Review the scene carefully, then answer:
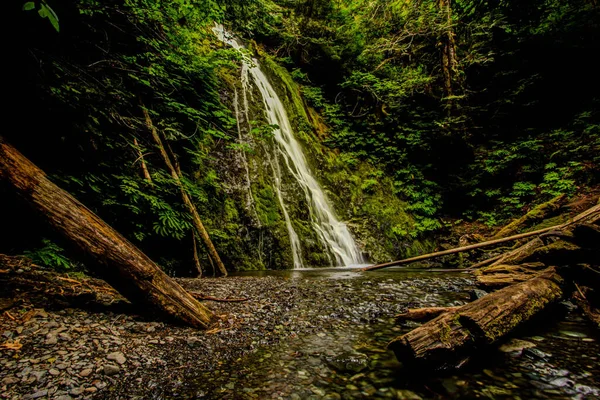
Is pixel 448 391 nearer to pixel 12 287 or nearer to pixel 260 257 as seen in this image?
pixel 12 287

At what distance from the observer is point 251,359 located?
2453 mm

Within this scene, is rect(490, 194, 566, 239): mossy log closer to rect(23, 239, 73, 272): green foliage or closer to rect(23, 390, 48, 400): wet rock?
rect(23, 390, 48, 400): wet rock

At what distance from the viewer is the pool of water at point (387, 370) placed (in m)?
1.97

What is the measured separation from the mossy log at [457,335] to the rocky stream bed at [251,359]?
0.15 metres

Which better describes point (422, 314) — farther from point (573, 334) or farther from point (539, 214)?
point (539, 214)

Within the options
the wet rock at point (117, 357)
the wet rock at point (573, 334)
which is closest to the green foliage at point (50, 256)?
the wet rock at point (117, 357)

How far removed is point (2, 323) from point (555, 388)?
4.60 meters

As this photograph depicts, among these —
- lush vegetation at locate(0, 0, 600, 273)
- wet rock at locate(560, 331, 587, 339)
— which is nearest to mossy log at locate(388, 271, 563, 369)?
wet rock at locate(560, 331, 587, 339)

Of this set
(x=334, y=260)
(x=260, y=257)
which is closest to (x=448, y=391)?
(x=260, y=257)

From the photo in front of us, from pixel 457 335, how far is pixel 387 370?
661mm

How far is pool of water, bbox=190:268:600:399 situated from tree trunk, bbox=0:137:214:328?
1069 millimetres

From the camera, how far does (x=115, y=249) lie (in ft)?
9.07

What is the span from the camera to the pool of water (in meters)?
1.97

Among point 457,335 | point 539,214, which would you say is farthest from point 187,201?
point 539,214
